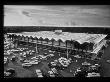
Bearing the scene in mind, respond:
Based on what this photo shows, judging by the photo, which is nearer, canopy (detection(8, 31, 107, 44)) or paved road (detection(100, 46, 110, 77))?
paved road (detection(100, 46, 110, 77))

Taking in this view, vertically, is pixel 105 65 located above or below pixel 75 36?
below

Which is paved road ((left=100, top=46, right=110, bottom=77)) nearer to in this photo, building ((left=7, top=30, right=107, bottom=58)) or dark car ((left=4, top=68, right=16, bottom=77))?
building ((left=7, top=30, right=107, bottom=58))

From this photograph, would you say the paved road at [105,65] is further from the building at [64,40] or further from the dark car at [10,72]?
the dark car at [10,72]

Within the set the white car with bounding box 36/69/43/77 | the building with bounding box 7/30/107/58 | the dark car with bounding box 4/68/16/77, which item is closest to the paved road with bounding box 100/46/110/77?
the building with bounding box 7/30/107/58

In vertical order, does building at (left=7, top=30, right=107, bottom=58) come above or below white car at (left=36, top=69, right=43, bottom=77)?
above

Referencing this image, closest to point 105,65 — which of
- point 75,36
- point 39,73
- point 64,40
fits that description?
point 75,36

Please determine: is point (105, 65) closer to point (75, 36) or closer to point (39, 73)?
point (75, 36)

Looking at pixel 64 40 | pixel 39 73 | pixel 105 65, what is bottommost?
pixel 39 73

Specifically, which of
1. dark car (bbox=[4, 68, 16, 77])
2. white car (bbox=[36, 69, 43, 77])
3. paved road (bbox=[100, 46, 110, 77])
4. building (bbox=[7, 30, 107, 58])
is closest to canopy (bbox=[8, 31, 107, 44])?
building (bbox=[7, 30, 107, 58])

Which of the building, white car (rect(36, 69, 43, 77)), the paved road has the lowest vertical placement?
white car (rect(36, 69, 43, 77))
